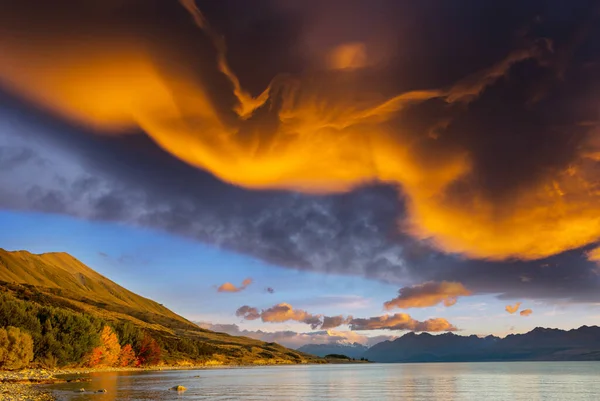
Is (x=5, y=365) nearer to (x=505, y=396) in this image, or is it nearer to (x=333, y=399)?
(x=333, y=399)

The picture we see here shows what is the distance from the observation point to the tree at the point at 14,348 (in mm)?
138750

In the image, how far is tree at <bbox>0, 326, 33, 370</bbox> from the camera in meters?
139

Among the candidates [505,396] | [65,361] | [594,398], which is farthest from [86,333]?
[594,398]

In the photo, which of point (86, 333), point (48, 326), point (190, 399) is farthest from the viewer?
point (86, 333)

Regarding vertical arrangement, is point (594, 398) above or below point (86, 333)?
below

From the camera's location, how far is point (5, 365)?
140 metres

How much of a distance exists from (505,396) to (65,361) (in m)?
149

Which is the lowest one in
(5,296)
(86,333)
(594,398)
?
(594,398)

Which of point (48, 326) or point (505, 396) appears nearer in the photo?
point (505, 396)

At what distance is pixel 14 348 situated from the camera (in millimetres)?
140625

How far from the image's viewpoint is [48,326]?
168625mm

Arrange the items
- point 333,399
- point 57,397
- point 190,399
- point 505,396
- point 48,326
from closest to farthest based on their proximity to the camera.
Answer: point 57,397 < point 190,399 < point 333,399 < point 505,396 < point 48,326

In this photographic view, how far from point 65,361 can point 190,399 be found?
11397cm

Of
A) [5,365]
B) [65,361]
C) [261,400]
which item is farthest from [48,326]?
[261,400]
